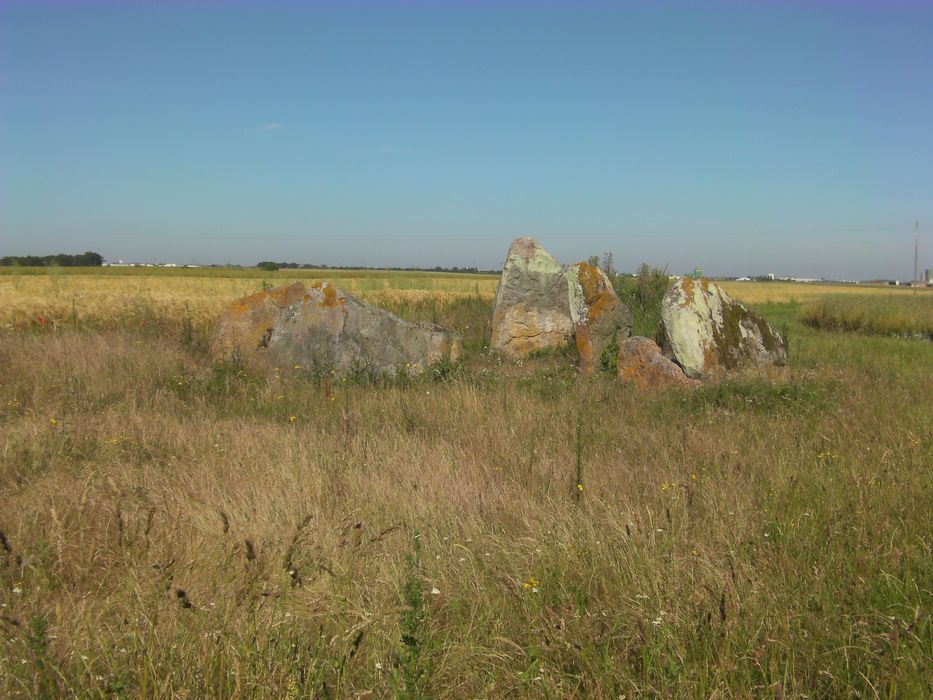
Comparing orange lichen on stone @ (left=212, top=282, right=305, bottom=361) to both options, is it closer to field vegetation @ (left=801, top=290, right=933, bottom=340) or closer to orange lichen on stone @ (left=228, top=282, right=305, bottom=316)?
orange lichen on stone @ (left=228, top=282, right=305, bottom=316)

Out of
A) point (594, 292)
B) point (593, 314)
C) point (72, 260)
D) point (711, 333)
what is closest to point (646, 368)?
point (711, 333)

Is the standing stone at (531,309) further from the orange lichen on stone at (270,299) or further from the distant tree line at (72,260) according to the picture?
the distant tree line at (72,260)

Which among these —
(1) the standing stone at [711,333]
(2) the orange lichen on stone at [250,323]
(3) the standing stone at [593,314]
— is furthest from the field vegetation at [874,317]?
(2) the orange lichen on stone at [250,323]

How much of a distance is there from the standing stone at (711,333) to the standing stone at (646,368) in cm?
35

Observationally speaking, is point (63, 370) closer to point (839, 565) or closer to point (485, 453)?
point (485, 453)

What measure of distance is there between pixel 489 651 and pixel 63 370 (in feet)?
24.0

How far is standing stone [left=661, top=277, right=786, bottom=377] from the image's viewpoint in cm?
926

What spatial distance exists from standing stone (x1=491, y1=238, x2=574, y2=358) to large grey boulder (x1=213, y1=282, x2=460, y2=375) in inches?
62.8

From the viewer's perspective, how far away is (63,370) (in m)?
7.70

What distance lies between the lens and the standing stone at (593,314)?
34.3 feet

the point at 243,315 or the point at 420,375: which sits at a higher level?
the point at 243,315

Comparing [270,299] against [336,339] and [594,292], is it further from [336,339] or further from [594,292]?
[594,292]

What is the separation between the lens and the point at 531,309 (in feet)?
39.3

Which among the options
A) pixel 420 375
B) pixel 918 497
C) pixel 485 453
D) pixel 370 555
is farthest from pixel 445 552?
pixel 420 375
